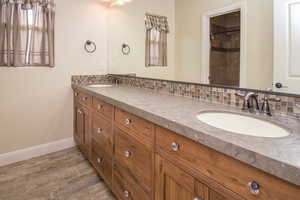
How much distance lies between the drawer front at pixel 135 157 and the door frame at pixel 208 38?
67 centimetres

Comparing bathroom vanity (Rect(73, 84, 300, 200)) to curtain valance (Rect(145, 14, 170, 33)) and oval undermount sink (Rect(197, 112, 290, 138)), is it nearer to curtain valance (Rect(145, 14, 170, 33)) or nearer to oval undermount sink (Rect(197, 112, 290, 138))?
oval undermount sink (Rect(197, 112, 290, 138))

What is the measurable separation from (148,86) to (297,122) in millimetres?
1436

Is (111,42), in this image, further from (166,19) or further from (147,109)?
Answer: (147,109)

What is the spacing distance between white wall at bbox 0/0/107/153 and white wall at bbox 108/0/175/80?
0.20 metres

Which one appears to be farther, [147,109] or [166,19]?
[166,19]

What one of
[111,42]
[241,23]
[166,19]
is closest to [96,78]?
[111,42]

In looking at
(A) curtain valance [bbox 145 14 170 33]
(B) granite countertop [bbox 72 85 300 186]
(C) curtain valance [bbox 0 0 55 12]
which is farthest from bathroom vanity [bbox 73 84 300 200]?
(C) curtain valance [bbox 0 0 55 12]

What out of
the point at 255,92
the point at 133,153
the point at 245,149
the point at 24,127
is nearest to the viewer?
the point at 245,149

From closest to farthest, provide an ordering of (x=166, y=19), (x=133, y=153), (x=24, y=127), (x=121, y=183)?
(x=133, y=153)
(x=121, y=183)
(x=166, y=19)
(x=24, y=127)

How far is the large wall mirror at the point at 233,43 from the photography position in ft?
3.19

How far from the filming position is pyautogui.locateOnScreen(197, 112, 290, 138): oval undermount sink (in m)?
0.88

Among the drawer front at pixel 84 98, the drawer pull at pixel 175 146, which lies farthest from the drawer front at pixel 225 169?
the drawer front at pixel 84 98

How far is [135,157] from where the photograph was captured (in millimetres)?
1243

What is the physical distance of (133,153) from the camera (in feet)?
4.14
